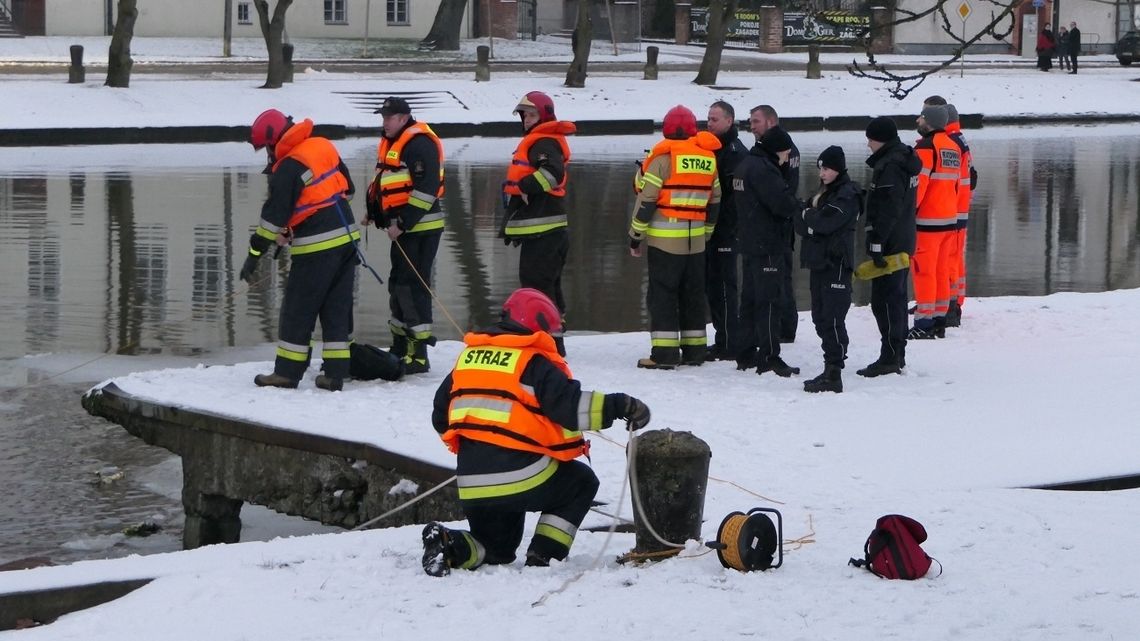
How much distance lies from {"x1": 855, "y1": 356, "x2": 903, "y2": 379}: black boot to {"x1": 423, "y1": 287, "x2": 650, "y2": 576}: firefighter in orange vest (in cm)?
475

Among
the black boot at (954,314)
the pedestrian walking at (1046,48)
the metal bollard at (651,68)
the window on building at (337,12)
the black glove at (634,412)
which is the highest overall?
the window on building at (337,12)

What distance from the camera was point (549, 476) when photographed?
745cm

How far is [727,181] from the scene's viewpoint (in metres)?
12.3

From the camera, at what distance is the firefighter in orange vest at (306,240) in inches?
426

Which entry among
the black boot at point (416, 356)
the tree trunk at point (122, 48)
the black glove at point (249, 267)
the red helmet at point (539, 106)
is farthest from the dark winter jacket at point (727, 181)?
the tree trunk at point (122, 48)

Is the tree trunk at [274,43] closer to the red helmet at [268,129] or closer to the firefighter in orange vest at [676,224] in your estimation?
the firefighter in orange vest at [676,224]

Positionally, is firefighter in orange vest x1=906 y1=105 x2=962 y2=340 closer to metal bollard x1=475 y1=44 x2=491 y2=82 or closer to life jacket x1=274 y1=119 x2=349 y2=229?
life jacket x1=274 y1=119 x2=349 y2=229

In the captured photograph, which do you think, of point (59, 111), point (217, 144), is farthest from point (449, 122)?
point (59, 111)

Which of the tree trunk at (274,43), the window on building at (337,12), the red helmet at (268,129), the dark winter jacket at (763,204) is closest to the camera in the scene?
the red helmet at (268,129)

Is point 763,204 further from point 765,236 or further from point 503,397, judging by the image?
point 503,397

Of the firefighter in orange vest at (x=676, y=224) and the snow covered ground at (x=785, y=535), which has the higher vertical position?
the firefighter in orange vest at (x=676, y=224)

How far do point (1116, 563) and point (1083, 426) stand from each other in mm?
2963

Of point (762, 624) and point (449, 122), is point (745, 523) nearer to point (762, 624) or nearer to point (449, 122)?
point (762, 624)

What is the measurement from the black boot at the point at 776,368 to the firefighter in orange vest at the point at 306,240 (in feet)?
9.54
